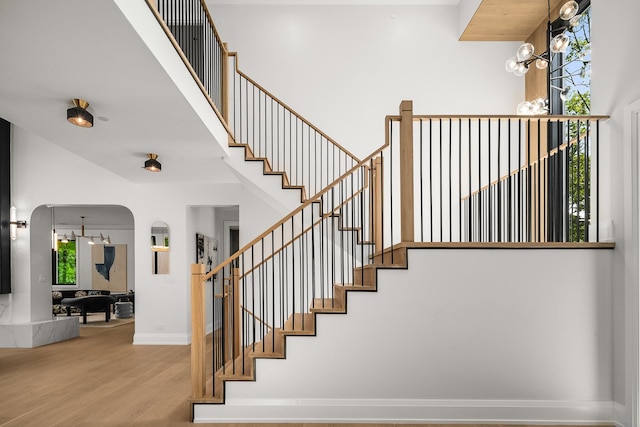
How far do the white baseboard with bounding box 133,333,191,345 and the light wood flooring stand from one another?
0.24 meters

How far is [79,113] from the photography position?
429cm

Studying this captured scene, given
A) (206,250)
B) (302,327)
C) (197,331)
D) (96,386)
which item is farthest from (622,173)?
(206,250)

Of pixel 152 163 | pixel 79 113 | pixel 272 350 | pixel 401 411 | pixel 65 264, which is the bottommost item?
pixel 401 411

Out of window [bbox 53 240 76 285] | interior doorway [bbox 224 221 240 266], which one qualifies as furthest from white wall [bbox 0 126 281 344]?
window [bbox 53 240 76 285]

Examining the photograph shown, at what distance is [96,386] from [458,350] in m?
4.13

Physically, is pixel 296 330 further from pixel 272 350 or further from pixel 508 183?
pixel 508 183

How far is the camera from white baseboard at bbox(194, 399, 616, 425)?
4137 millimetres

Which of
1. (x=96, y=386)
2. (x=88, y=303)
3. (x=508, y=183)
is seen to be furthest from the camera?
(x=88, y=303)

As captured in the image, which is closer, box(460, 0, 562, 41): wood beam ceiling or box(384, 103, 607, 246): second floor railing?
box(384, 103, 607, 246): second floor railing

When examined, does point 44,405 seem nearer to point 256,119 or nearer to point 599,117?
point 256,119

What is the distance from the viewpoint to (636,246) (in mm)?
3902

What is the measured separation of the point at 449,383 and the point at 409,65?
5.81 metres

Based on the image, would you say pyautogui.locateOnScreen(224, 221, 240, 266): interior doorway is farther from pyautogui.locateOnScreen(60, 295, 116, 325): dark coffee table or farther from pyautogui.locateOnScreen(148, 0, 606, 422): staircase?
pyautogui.locateOnScreen(148, 0, 606, 422): staircase

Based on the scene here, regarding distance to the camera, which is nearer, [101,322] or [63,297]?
[101,322]
